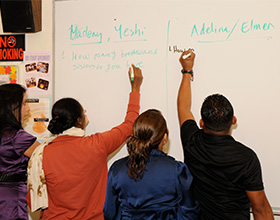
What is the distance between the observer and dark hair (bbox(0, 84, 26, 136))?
1.43 meters

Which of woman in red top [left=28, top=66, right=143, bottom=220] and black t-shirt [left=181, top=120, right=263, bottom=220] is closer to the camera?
black t-shirt [left=181, top=120, right=263, bottom=220]

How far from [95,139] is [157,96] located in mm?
519

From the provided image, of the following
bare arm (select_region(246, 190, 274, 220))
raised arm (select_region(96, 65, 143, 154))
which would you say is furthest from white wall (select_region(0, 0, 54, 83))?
bare arm (select_region(246, 190, 274, 220))

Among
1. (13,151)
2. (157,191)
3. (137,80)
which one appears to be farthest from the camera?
(137,80)

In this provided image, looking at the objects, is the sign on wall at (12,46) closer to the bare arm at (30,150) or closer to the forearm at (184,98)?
the bare arm at (30,150)

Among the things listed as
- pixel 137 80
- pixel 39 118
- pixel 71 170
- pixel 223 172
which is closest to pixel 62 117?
pixel 71 170

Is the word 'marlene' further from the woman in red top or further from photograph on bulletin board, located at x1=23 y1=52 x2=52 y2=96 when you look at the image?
photograph on bulletin board, located at x1=23 y1=52 x2=52 y2=96

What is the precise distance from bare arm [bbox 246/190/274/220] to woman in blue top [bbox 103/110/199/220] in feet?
Answer: 0.83

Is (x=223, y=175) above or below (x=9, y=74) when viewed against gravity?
below

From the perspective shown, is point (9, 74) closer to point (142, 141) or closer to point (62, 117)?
point (62, 117)

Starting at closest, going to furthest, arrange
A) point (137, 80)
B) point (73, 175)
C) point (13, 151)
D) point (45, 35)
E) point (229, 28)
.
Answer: point (73, 175) < point (13, 151) < point (229, 28) < point (137, 80) < point (45, 35)

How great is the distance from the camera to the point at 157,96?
1.67 meters

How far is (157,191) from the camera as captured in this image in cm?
109

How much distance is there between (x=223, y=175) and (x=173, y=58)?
0.81 metres
